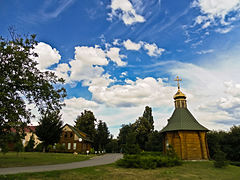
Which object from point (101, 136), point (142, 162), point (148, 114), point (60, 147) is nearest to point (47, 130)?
point (60, 147)

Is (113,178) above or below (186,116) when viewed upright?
below

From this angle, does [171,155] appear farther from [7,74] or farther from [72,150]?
[72,150]

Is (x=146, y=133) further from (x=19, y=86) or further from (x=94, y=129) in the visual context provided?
(x=19, y=86)

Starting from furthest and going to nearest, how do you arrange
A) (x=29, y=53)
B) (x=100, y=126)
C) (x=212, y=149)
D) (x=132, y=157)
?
(x=100, y=126), (x=212, y=149), (x=132, y=157), (x=29, y=53)

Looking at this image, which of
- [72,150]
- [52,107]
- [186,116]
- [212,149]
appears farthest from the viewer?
[72,150]

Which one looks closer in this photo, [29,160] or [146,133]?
[29,160]

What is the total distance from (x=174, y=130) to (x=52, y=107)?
16.3 meters

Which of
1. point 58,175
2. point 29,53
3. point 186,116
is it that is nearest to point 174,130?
point 186,116

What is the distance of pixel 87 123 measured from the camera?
51156 mm

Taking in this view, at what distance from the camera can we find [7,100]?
33.7 feet

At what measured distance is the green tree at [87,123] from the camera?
50344mm

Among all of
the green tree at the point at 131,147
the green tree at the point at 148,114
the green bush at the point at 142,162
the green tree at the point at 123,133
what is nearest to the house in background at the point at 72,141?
the green tree at the point at 148,114

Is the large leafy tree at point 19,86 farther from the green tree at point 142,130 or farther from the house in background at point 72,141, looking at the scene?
the green tree at point 142,130

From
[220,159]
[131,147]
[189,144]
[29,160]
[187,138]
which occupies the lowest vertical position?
[29,160]
